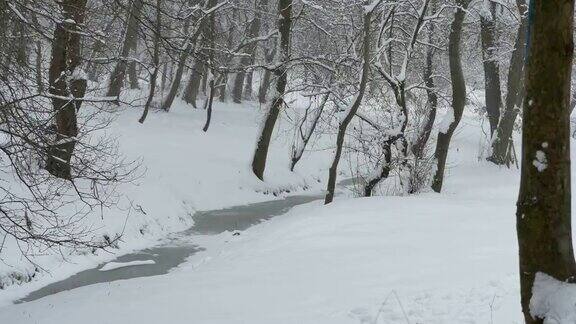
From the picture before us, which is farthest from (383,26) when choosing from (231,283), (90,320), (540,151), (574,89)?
(574,89)

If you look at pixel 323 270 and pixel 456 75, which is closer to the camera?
pixel 323 270

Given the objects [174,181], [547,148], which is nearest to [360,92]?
[174,181]

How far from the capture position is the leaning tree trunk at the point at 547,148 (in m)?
3.21

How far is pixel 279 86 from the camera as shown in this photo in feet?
60.6

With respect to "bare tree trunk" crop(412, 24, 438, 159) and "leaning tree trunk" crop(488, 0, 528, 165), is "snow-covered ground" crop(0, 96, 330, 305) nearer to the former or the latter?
"bare tree trunk" crop(412, 24, 438, 159)

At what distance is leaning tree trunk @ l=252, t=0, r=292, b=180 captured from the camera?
17828mm

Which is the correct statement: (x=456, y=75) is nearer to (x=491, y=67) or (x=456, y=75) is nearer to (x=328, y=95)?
(x=328, y=95)

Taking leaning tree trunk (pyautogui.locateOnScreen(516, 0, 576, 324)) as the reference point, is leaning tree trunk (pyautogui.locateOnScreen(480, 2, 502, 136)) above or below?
above

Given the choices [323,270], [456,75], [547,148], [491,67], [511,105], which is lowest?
[323,270]

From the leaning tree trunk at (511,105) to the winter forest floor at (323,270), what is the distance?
10.4ft

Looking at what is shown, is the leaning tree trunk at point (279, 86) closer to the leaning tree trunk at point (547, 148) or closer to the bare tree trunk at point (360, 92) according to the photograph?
the bare tree trunk at point (360, 92)

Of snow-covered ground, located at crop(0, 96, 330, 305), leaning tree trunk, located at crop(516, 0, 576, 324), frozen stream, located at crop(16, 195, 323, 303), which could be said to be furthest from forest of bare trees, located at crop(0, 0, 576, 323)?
frozen stream, located at crop(16, 195, 323, 303)

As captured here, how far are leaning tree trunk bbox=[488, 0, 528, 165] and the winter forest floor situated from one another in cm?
316

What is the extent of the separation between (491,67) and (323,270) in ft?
49.9
